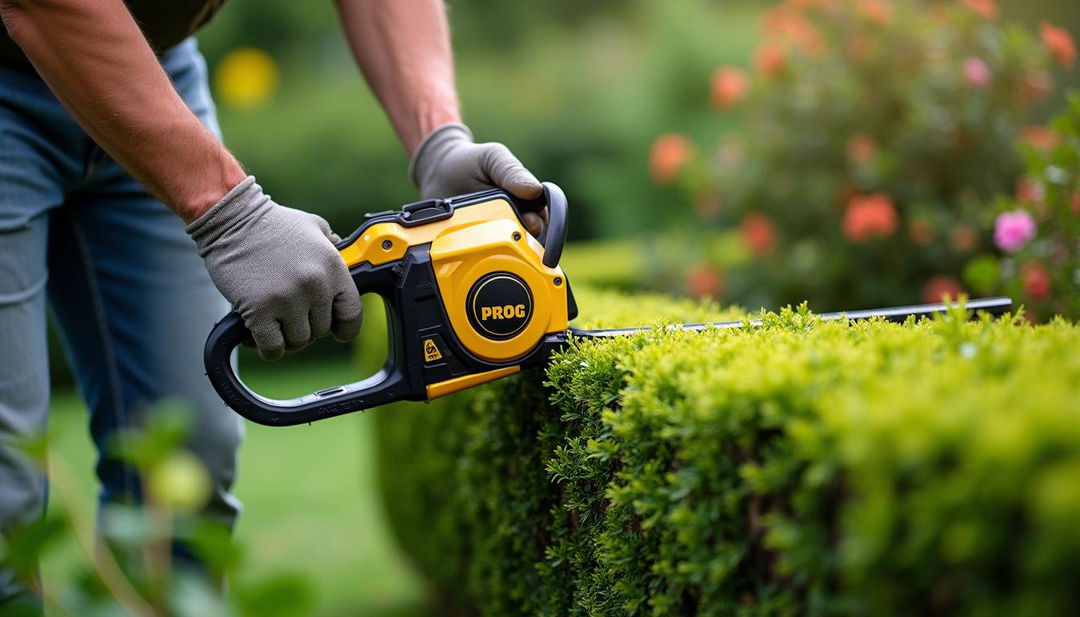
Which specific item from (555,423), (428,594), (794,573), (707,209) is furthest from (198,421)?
(707,209)

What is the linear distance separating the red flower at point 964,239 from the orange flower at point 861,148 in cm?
54

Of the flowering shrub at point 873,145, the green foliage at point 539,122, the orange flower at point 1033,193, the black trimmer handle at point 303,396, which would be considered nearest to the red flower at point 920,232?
the flowering shrub at point 873,145

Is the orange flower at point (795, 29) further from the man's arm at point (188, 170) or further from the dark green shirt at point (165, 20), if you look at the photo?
the man's arm at point (188, 170)

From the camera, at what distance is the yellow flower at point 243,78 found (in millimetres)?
12844

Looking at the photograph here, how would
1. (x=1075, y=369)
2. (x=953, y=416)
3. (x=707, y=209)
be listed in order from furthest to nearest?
(x=707, y=209), (x=1075, y=369), (x=953, y=416)

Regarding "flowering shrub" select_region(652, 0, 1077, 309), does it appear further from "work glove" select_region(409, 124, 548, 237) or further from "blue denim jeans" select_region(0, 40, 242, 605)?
"blue denim jeans" select_region(0, 40, 242, 605)

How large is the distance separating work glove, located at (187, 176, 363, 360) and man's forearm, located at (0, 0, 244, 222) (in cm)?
6

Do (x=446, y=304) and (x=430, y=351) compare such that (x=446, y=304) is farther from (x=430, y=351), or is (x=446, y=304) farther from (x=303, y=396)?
(x=303, y=396)

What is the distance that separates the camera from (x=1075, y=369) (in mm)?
1114

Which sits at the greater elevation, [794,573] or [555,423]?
[794,573]

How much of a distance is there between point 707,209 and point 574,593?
157 inches

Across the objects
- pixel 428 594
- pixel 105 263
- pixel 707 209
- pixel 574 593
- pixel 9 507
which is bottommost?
pixel 428 594

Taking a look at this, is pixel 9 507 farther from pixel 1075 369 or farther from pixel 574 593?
pixel 1075 369

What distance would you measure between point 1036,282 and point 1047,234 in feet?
0.54
